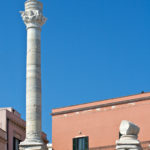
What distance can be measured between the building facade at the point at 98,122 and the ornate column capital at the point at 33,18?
34.8ft

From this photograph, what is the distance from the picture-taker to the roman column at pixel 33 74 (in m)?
30.3

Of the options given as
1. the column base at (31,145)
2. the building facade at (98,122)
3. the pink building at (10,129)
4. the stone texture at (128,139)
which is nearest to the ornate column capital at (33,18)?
the column base at (31,145)

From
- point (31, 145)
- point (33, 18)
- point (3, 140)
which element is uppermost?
point (33, 18)

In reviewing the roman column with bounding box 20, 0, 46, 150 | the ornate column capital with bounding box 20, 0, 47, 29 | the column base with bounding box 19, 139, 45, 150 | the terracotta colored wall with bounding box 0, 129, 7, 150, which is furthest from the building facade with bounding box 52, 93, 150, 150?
the column base with bounding box 19, 139, 45, 150

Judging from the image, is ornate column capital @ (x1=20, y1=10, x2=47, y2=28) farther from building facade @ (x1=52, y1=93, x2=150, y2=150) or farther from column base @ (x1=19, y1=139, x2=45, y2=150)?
building facade @ (x1=52, y1=93, x2=150, y2=150)

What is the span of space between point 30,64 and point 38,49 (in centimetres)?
115

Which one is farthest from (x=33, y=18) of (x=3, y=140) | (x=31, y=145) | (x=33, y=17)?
(x=3, y=140)

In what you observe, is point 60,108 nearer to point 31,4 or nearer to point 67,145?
point 67,145

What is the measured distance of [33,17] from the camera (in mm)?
33062

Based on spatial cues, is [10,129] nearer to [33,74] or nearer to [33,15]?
[33,74]

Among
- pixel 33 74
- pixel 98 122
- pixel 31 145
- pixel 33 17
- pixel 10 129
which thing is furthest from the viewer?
pixel 10 129

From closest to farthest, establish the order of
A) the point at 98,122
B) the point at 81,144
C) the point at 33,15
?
the point at 33,15
the point at 98,122
the point at 81,144

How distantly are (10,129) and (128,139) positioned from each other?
27230 mm

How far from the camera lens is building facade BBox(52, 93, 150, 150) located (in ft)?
130
